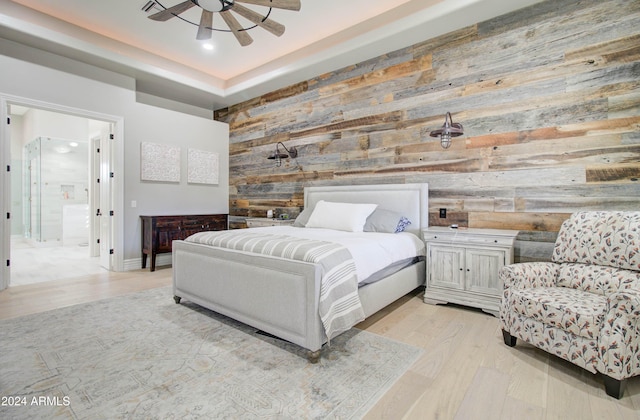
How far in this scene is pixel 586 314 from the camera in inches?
71.9

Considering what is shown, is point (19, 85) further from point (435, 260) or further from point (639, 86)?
point (639, 86)

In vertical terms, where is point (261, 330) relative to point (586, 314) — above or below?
below

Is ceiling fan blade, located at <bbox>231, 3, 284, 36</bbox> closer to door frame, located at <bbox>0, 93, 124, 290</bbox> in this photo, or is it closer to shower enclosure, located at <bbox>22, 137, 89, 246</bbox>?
door frame, located at <bbox>0, 93, 124, 290</bbox>

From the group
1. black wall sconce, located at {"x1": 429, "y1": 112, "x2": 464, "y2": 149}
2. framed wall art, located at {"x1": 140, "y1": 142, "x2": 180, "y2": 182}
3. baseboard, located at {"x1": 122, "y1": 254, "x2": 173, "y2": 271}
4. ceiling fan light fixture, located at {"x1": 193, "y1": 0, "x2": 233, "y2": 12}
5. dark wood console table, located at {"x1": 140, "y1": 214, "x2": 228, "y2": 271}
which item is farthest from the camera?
framed wall art, located at {"x1": 140, "y1": 142, "x2": 180, "y2": 182}

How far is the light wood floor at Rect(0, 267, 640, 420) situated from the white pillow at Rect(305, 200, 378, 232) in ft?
3.66

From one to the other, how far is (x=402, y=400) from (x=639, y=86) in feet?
10.9

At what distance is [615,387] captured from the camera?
1.71 meters

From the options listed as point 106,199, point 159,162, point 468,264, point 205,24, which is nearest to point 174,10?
point 205,24

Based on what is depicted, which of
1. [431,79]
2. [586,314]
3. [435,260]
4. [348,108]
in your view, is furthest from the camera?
[348,108]

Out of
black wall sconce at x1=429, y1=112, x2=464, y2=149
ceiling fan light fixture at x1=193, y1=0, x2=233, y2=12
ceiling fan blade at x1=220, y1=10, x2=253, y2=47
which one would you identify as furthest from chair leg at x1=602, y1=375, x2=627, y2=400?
ceiling fan blade at x1=220, y1=10, x2=253, y2=47

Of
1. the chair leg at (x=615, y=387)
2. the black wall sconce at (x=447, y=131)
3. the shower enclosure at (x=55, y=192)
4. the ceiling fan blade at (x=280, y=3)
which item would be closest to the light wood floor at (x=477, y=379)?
the chair leg at (x=615, y=387)

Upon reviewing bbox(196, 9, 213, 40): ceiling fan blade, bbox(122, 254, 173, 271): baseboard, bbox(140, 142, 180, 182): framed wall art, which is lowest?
bbox(122, 254, 173, 271): baseboard

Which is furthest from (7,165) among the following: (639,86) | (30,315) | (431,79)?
(639,86)

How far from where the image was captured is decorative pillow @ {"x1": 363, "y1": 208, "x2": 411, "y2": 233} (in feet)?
11.7
